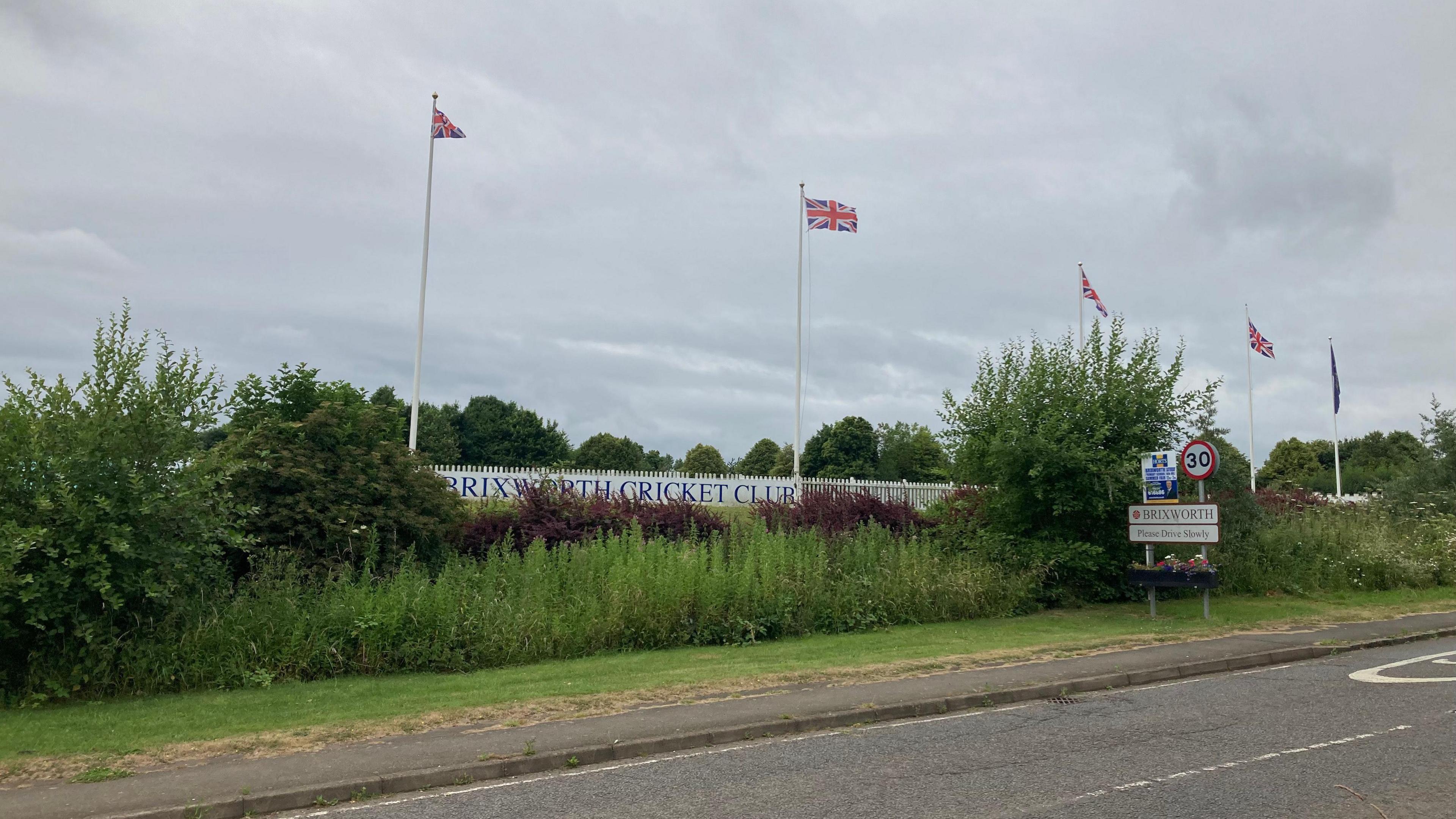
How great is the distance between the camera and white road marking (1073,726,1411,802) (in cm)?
684

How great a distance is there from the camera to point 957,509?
21.5 meters

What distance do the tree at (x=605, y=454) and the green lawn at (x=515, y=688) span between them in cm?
6889

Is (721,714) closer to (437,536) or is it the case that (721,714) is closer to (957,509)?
(437,536)

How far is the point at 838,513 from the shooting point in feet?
75.8

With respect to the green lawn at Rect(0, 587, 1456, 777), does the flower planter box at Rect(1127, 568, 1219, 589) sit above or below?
above

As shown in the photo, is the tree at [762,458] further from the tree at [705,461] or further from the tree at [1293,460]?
the tree at [1293,460]

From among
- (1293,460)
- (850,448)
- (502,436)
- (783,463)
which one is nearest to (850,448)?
(850,448)

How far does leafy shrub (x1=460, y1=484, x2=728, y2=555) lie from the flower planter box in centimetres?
830

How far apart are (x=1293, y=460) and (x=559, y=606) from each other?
3800 inches

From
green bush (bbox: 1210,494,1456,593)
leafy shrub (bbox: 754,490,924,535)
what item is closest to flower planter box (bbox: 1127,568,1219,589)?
leafy shrub (bbox: 754,490,924,535)

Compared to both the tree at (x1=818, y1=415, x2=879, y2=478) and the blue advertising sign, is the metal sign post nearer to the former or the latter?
the blue advertising sign

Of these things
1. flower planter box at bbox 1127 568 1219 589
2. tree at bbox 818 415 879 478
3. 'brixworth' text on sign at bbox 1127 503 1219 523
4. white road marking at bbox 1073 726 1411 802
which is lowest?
white road marking at bbox 1073 726 1411 802

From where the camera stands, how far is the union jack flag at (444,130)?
29.0m

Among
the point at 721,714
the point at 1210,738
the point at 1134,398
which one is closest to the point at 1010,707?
the point at 1210,738
